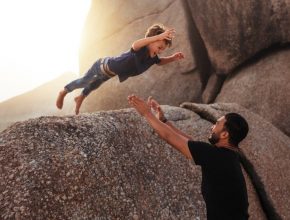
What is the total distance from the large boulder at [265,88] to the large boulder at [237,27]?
1.71 ft

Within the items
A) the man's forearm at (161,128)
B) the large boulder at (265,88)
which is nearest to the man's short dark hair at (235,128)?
the man's forearm at (161,128)

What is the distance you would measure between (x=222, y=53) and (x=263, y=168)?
22.2 feet

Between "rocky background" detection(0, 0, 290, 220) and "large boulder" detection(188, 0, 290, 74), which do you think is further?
"large boulder" detection(188, 0, 290, 74)

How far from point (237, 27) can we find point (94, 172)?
1000 cm

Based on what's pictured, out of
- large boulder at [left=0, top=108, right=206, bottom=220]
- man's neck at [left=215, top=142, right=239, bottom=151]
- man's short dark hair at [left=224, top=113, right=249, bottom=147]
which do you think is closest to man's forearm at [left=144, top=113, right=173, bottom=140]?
man's neck at [left=215, top=142, right=239, bottom=151]

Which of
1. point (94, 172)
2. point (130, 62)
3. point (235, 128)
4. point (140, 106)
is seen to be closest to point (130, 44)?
point (130, 62)

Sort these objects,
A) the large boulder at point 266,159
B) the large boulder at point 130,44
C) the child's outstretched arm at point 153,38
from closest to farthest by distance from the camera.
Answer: the child's outstretched arm at point 153,38, the large boulder at point 266,159, the large boulder at point 130,44

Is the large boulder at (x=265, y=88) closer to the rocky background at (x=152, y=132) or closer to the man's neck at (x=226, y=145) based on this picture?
the rocky background at (x=152, y=132)

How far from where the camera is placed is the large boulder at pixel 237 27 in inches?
546

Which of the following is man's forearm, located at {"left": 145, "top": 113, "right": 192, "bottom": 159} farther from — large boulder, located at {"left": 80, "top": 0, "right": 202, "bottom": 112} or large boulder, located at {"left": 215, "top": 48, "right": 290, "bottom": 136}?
large boulder, located at {"left": 80, "top": 0, "right": 202, "bottom": 112}

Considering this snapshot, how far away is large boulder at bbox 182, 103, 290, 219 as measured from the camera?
8.70 meters

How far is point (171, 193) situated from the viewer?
7.05m

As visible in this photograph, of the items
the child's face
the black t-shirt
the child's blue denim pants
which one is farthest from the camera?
the child's blue denim pants

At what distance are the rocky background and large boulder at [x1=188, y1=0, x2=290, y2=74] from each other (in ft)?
0.12
